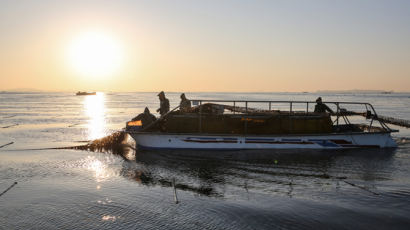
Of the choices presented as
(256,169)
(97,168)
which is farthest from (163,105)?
(256,169)

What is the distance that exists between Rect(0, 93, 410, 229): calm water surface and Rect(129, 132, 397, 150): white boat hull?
0.54m

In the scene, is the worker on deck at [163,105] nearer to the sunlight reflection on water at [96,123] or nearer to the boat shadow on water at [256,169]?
the boat shadow on water at [256,169]

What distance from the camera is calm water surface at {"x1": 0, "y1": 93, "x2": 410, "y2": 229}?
788 centimetres

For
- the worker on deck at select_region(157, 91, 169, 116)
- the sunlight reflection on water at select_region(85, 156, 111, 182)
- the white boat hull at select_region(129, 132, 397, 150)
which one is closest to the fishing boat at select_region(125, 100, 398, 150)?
the white boat hull at select_region(129, 132, 397, 150)

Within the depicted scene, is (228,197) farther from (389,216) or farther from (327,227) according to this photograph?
(389,216)

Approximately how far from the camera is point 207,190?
409 inches

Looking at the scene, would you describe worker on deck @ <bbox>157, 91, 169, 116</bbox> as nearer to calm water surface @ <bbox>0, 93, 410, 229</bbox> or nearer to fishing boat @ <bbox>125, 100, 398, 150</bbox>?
fishing boat @ <bbox>125, 100, 398, 150</bbox>

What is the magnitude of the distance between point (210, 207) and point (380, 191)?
205 inches

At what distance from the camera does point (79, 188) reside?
10555 millimetres

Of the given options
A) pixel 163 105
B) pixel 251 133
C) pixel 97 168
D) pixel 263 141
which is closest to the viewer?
pixel 97 168

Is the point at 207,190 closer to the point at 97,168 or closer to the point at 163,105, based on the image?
the point at 97,168

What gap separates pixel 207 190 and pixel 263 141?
7.54 meters

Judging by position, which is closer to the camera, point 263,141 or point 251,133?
point 263,141

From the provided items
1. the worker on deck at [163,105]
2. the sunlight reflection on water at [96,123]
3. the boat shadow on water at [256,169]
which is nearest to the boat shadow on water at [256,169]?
the boat shadow on water at [256,169]
